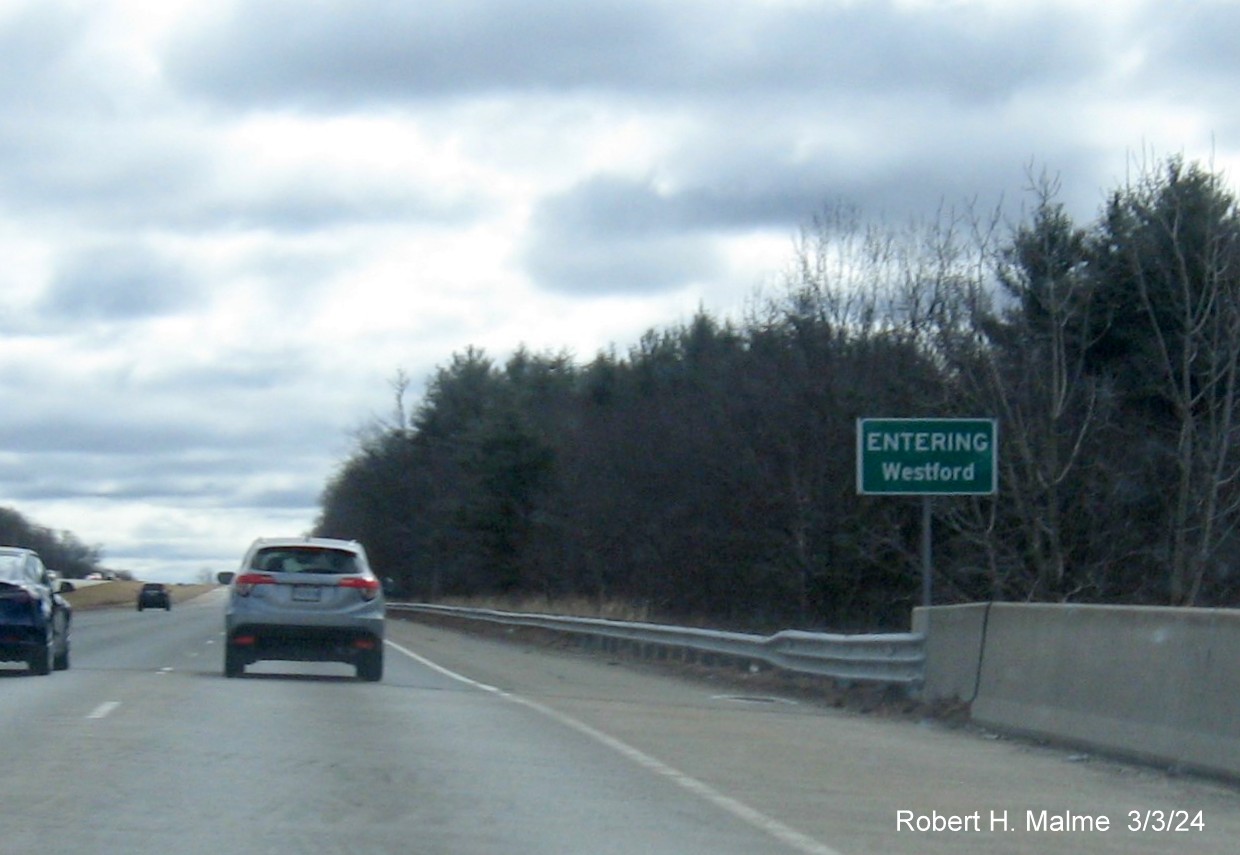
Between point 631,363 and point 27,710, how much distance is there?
2794 inches

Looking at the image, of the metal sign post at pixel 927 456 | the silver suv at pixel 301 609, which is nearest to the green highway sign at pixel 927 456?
the metal sign post at pixel 927 456

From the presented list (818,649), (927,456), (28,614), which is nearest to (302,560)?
(28,614)

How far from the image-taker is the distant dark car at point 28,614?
20.0 metres

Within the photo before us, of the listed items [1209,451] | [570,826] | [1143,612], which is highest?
[1209,451]

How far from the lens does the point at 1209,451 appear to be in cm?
3303

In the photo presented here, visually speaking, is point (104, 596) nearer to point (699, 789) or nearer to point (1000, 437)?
point (1000, 437)

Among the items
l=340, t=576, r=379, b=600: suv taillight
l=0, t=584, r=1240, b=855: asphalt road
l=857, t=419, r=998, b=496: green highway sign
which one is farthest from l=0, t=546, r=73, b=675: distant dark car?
l=857, t=419, r=998, b=496: green highway sign

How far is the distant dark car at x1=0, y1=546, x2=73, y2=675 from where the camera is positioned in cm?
2005

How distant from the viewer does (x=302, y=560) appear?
2062 centimetres

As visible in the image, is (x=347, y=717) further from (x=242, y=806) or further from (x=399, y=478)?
(x=399, y=478)

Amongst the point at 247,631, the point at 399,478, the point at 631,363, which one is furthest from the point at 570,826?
the point at 399,478

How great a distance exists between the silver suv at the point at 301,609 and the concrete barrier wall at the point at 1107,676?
7012mm

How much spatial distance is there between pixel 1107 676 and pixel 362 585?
993 centimetres

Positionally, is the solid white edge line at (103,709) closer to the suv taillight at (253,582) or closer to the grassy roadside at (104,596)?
the suv taillight at (253,582)
